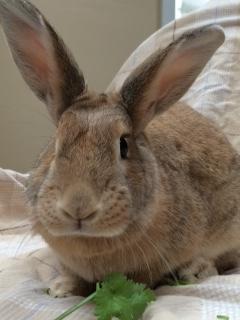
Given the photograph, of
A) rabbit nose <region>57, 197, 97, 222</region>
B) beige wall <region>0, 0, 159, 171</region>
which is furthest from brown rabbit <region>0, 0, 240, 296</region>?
beige wall <region>0, 0, 159, 171</region>

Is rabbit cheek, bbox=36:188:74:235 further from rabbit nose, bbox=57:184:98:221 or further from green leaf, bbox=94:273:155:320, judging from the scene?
green leaf, bbox=94:273:155:320

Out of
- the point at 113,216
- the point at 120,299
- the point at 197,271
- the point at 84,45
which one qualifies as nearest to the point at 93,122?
the point at 113,216

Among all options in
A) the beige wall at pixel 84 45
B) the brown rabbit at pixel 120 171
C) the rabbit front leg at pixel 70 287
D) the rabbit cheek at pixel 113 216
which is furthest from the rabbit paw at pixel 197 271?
the beige wall at pixel 84 45

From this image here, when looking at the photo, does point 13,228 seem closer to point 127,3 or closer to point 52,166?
point 52,166

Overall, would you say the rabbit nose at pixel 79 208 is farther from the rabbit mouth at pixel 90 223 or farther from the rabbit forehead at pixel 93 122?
the rabbit forehead at pixel 93 122

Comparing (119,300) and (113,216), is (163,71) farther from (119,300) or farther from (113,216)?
(119,300)
